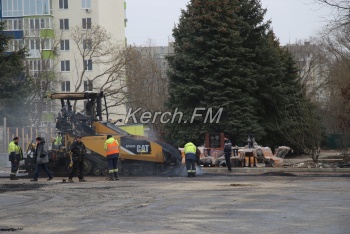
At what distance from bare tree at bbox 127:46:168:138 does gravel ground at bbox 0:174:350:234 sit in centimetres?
4352

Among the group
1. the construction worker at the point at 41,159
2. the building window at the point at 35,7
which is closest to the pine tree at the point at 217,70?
the construction worker at the point at 41,159

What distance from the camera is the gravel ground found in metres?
13.3

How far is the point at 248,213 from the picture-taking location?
15266 millimetres

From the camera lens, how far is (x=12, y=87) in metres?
56.6

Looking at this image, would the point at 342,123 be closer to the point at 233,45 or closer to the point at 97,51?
the point at 233,45

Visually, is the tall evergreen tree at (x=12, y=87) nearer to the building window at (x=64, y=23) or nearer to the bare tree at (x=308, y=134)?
the bare tree at (x=308, y=134)

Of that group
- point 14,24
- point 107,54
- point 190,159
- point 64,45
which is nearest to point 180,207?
point 190,159

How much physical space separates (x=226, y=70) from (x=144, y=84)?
31.9 metres

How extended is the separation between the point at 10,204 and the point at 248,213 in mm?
6108

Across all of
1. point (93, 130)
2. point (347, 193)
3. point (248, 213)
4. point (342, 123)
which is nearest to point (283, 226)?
point (248, 213)

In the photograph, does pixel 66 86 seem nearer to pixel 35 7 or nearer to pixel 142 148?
pixel 35 7

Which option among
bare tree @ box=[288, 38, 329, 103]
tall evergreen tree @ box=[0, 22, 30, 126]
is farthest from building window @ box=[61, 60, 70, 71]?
tall evergreen tree @ box=[0, 22, 30, 126]

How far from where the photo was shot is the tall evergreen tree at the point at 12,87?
5350 centimetres

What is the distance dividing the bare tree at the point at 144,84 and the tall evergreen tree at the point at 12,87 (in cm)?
1122
